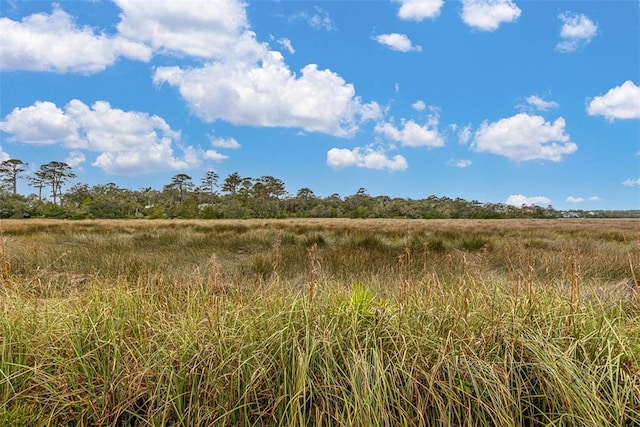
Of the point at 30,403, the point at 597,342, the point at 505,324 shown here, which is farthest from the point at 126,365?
the point at 597,342

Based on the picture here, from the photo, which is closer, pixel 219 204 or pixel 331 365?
pixel 331 365

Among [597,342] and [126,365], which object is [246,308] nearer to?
[126,365]

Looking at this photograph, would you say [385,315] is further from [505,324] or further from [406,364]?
[505,324]

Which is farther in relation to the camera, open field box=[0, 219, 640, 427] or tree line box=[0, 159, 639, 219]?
tree line box=[0, 159, 639, 219]

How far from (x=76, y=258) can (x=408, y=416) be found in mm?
9628

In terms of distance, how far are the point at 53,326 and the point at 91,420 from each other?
1.11 metres

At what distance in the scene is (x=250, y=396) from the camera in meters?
2.51

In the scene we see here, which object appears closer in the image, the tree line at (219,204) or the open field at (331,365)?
the open field at (331,365)

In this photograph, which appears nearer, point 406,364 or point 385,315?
point 406,364

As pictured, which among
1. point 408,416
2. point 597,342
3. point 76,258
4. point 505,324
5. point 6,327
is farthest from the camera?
point 76,258

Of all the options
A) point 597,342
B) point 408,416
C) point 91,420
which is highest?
point 597,342

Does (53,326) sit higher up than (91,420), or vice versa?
(53,326)

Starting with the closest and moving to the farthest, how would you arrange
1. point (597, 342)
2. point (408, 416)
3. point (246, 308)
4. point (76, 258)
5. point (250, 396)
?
point (408, 416) < point (250, 396) < point (597, 342) < point (246, 308) < point (76, 258)

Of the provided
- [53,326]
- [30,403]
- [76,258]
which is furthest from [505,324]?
[76,258]
